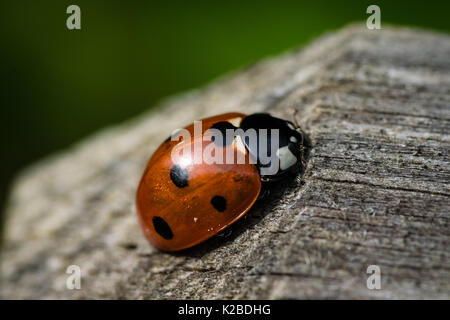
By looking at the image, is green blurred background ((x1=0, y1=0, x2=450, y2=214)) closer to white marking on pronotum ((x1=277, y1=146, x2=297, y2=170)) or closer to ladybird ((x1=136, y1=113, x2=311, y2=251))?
ladybird ((x1=136, y1=113, x2=311, y2=251))

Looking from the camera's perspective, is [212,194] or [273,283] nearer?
[273,283]

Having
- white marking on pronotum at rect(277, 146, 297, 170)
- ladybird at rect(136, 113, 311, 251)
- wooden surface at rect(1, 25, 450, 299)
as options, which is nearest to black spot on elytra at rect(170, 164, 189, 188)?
ladybird at rect(136, 113, 311, 251)

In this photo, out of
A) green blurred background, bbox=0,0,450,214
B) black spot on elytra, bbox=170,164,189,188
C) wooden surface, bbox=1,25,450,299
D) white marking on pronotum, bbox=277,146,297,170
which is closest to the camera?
wooden surface, bbox=1,25,450,299

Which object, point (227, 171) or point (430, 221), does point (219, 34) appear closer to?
point (227, 171)

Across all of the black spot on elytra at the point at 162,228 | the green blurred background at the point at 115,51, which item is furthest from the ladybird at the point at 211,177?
the green blurred background at the point at 115,51

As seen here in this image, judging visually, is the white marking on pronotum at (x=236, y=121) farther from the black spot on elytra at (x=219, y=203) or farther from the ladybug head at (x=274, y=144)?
the black spot on elytra at (x=219, y=203)

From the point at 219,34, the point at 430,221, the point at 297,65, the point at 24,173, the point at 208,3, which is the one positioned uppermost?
the point at 208,3

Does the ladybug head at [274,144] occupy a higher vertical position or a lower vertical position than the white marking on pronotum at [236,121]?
lower

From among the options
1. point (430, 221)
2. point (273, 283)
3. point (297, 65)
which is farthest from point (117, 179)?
point (430, 221)
